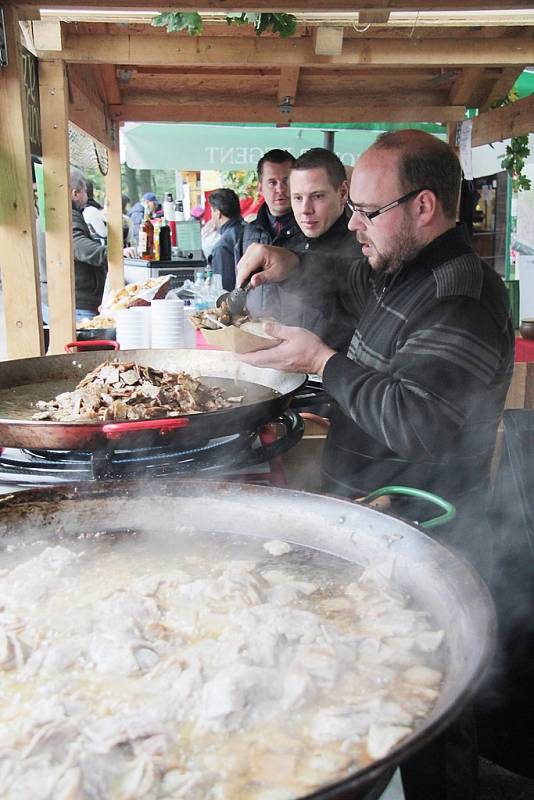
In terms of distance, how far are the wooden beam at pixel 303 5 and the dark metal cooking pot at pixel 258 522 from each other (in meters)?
2.24

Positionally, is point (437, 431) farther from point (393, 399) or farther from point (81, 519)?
point (81, 519)

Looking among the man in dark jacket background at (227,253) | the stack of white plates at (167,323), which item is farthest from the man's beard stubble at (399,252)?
the man in dark jacket background at (227,253)

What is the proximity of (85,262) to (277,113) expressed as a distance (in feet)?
8.73

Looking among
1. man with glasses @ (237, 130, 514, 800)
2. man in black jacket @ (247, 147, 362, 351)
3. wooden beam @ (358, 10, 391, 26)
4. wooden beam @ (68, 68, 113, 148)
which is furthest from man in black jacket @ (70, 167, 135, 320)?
man with glasses @ (237, 130, 514, 800)

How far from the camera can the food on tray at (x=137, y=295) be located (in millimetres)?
4980

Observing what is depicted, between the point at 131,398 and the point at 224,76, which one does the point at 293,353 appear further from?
the point at 224,76

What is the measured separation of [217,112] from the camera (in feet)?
22.1

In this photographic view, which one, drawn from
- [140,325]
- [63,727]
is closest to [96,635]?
[63,727]

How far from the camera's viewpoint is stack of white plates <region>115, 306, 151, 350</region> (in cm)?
398

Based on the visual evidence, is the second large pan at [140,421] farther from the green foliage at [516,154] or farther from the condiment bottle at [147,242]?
the condiment bottle at [147,242]

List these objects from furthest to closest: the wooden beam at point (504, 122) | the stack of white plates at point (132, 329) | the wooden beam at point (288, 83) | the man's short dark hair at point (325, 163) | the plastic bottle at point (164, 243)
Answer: the plastic bottle at point (164, 243)
the wooden beam at point (288, 83)
the wooden beam at point (504, 122)
the man's short dark hair at point (325, 163)
the stack of white plates at point (132, 329)

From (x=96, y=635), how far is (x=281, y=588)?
418mm

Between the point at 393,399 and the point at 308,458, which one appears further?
the point at 308,458

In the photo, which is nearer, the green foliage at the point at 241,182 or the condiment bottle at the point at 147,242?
the condiment bottle at the point at 147,242
